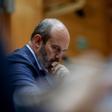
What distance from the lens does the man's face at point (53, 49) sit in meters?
1.42

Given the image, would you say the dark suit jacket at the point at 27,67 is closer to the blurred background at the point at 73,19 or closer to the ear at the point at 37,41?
the ear at the point at 37,41

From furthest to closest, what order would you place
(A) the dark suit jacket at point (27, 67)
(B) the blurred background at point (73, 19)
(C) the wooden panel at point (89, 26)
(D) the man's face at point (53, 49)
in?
(C) the wooden panel at point (89, 26), (B) the blurred background at point (73, 19), (D) the man's face at point (53, 49), (A) the dark suit jacket at point (27, 67)

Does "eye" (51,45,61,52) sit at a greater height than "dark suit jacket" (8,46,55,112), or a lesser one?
greater

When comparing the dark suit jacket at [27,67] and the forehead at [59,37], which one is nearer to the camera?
the dark suit jacket at [27,67]

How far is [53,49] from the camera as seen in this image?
4.68ft

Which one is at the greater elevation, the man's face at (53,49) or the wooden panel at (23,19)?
the wooden panel at (23,19)

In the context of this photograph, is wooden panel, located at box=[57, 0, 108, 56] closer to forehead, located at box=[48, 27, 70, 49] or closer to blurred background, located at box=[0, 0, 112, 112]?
blurred background, located at box=[0, 0, 112, 112]

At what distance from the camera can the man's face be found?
55.7 inches

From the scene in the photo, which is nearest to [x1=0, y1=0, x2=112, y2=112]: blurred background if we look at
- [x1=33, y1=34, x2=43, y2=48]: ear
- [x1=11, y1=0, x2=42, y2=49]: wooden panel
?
[x1=11, y1=0, x2=42, y2=49]: wooden panel

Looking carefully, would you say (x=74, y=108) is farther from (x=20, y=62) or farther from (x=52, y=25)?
(x=52, y=25)

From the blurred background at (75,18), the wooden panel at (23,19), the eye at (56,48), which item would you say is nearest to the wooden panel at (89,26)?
the blurred background at (75,18)

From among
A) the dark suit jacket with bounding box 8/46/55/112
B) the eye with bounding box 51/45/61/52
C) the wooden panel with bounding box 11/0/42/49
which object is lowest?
the dark suit jacket with bounding box 8/46/55/112

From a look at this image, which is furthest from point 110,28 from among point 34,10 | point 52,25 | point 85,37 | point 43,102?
point 43,102

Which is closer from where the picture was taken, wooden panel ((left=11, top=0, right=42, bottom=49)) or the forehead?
the forehead
